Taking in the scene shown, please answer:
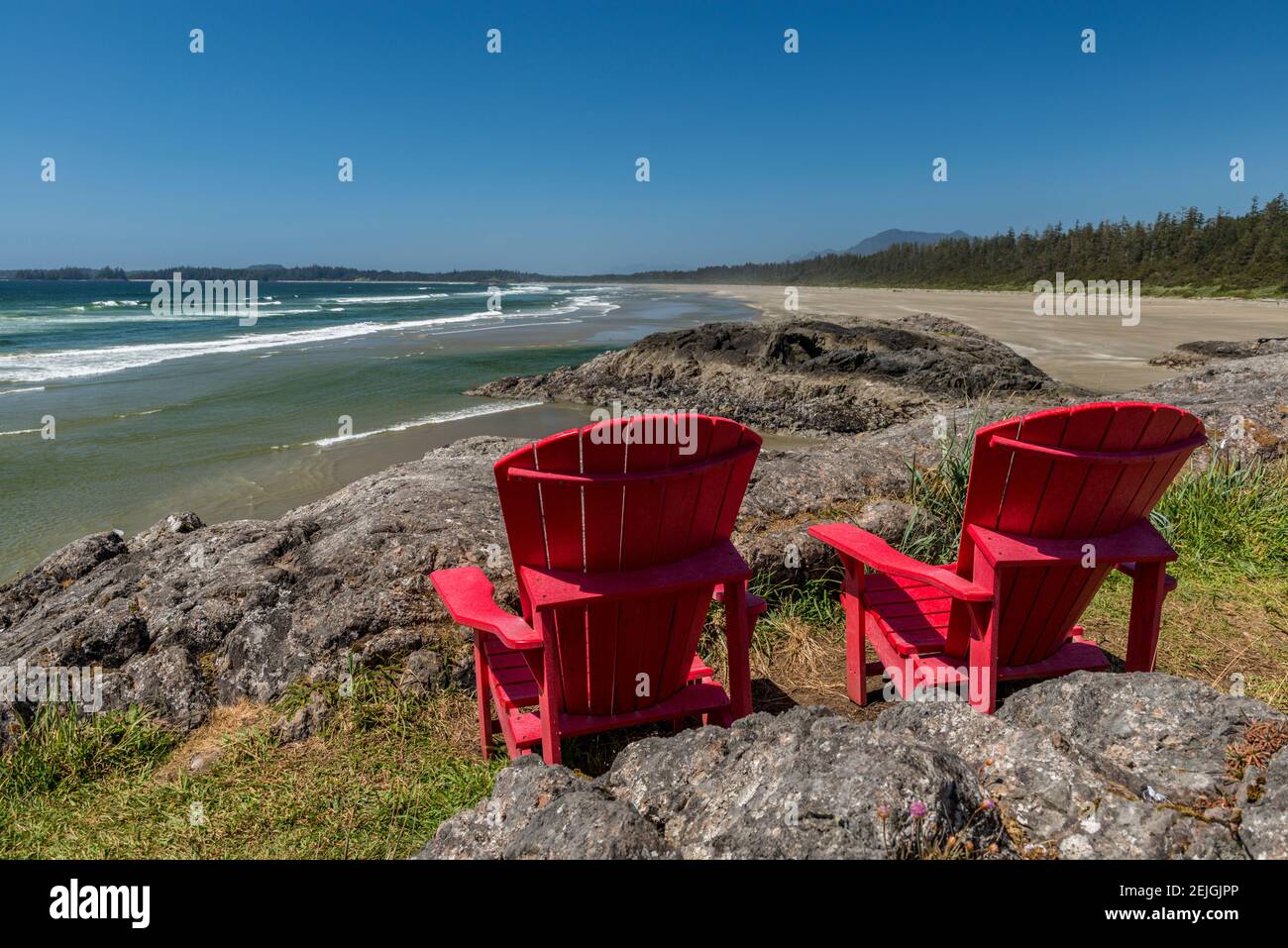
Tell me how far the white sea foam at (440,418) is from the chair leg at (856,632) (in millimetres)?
10016

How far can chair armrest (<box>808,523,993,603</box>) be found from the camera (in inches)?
101

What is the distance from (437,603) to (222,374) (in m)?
19.0

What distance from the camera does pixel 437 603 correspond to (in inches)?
137

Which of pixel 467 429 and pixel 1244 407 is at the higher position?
pixel 1244 407

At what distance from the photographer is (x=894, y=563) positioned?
278 centimetres

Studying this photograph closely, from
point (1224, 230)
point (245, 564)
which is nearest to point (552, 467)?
point (245, 564)

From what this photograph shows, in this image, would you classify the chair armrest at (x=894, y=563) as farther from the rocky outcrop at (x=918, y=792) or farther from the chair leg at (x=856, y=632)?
the rocky outcrop at (x=918, y=792)

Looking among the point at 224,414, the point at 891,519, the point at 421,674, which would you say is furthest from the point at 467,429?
the point at 421,674

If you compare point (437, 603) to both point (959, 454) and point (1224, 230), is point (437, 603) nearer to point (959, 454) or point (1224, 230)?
point (959, 454)

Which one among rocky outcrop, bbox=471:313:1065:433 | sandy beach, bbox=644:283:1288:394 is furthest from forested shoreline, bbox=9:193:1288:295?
rocky outcrop, bbox=471:313:1065:433

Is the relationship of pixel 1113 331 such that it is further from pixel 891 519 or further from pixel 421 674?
pixel 421 674

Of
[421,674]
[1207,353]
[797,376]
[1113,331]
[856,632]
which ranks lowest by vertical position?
[421,674]

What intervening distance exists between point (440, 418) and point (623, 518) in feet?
40.9
